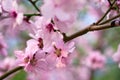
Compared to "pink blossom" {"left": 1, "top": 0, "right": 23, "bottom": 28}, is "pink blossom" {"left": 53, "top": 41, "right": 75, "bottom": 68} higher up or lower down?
lower down

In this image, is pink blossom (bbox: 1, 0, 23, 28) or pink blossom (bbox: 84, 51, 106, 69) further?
pink blossom (bbox: 84, 51, 106, 69)

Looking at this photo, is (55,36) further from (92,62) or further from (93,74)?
(93,74)

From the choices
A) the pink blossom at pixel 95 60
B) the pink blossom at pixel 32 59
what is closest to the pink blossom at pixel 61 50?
the pink blossom at pixel 32 59

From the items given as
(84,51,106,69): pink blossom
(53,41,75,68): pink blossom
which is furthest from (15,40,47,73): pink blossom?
(84,51,106,69): pink blossom

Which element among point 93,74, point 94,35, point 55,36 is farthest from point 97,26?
point 94,35

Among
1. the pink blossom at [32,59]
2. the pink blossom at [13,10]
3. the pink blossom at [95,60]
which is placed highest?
the pink blossom at [13,10]

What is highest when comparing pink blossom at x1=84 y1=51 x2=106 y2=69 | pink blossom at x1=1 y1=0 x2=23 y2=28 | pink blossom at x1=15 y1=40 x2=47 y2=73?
pink blossom at x1=1 y1=0 x2=23 y2=28

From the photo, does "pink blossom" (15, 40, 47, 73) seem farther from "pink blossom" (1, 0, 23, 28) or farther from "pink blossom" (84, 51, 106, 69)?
"pink blossom" (84, 51, 106, 69)

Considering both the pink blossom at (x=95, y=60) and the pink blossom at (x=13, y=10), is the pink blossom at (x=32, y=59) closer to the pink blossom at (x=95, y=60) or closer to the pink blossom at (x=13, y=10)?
→ the pink blossom at (x=13, y=10)

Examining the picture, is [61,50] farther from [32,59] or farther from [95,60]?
[95,60]

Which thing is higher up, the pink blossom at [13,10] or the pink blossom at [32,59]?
the pink blossom at [13,10]

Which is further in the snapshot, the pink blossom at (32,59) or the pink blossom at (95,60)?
the pink blossom at (95,60)
